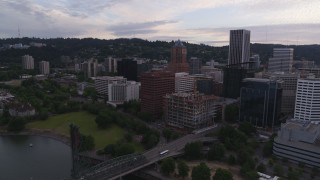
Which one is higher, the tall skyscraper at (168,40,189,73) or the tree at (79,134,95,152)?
the tall skyscraper at (168,40,189,73)

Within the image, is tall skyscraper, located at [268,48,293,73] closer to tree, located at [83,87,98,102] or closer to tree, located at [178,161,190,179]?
tree, located at [83,87,98,102]

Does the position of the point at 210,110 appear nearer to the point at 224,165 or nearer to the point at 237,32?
the point at 224,165

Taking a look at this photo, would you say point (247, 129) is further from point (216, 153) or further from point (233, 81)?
point (233, 81)

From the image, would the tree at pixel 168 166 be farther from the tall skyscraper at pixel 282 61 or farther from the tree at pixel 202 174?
the tall skyscraper at pixel 282 61

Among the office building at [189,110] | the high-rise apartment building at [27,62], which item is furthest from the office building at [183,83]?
the high-rise apartment building at [27,62]

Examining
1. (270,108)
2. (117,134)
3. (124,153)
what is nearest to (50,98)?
(117,134)

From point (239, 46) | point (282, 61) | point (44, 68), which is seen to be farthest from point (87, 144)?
point (44, 68)

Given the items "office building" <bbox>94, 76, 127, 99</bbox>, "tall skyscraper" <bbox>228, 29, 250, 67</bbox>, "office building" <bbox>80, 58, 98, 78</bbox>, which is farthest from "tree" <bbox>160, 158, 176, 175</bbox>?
"office building" <bbox>80, 58, 98, 78</bbox>
